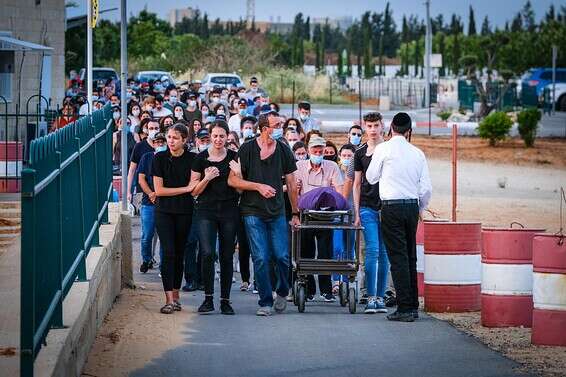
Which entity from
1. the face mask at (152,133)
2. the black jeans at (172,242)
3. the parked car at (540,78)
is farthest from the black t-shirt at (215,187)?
the parked car at (540,78)

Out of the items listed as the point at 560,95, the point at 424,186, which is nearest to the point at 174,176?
the point at 424,186

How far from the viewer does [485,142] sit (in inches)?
1858

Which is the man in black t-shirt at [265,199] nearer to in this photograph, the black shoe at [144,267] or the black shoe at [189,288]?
the black shoe at [189,288]

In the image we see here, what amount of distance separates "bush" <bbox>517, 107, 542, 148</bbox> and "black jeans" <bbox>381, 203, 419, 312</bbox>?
31.7 m

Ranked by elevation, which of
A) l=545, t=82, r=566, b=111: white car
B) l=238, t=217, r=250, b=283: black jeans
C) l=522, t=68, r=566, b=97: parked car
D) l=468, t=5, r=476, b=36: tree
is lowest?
l=238, t=217, r=250, b=283: black jeans

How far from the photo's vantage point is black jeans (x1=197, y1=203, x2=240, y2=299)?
45.5 feet

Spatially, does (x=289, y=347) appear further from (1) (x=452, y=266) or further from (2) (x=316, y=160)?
(2) (x=316, y=160)

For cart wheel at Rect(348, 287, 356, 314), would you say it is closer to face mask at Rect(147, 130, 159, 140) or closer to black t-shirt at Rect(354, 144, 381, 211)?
black t-shirt at Rect(354, 144, 381, 211)

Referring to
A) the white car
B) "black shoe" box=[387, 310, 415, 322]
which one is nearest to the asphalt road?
"black shoe" box=[387, 310, 415, 322]

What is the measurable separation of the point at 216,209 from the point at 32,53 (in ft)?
84.6

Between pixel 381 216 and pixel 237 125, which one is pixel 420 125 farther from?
pixel 381 216

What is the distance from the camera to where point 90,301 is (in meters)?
10.9

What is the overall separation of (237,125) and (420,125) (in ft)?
95.3

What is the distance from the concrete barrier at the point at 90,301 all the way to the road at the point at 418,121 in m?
34.0
